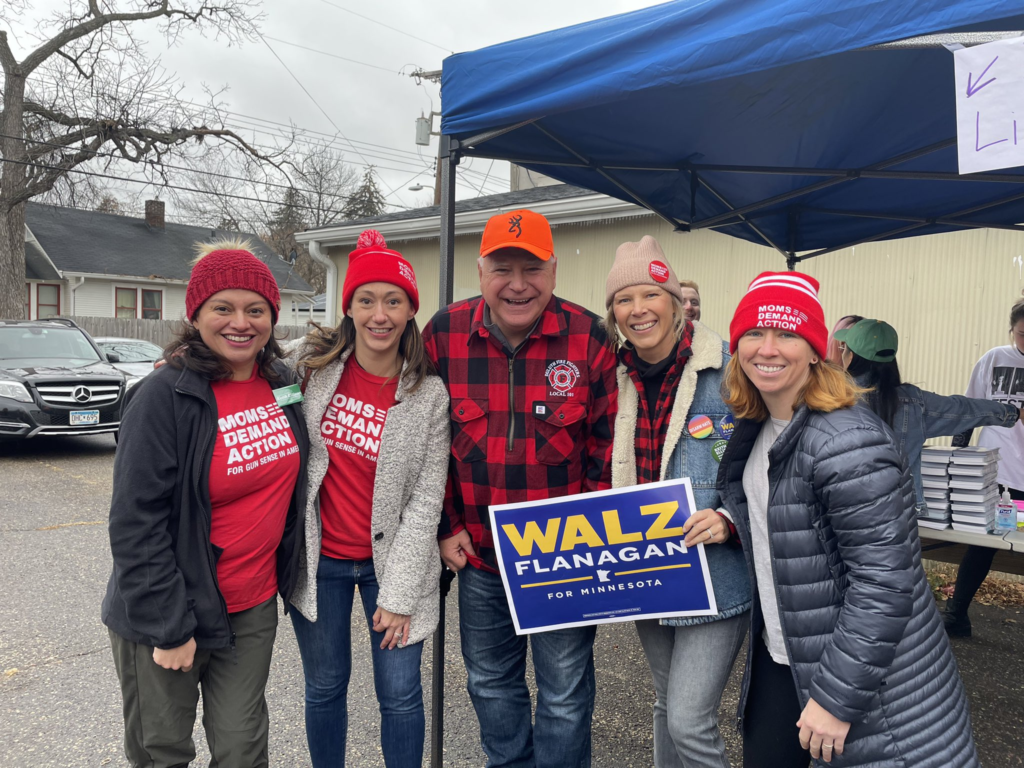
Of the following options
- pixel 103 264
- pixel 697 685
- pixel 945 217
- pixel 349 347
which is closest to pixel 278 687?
pixel 349 347

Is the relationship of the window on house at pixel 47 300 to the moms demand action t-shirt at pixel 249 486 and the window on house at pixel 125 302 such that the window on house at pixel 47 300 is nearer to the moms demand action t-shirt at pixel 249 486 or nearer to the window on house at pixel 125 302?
the window on house at pixel 125 302

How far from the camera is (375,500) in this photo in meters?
2.28

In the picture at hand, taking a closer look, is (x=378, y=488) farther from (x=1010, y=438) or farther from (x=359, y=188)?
(x=359, y=188)

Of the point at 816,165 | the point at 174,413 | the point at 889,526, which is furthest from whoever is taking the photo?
the point at 816,165

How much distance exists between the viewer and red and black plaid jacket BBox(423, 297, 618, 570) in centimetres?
230

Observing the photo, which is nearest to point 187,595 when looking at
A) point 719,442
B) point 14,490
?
point 719,442

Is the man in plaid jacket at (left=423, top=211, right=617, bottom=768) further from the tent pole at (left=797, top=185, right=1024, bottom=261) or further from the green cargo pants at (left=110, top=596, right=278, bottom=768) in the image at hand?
the tent pole at (left=797, top=185, right=1024, bottom=261)

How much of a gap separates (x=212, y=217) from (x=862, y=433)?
40.6 metres

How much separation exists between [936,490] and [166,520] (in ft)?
10.7

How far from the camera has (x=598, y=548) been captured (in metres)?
2.23

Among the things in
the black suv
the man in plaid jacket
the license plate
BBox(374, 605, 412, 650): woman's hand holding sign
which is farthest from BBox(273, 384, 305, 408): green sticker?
the license plate

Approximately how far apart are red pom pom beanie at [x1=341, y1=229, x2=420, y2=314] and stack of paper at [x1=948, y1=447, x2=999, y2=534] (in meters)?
2.61

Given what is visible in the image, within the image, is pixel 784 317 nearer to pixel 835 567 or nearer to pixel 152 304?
pixel 835 567

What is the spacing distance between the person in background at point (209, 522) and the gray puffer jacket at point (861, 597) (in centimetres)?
150
